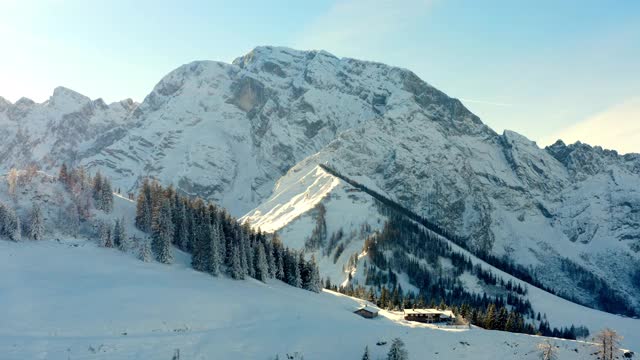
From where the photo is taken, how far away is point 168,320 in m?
89.8

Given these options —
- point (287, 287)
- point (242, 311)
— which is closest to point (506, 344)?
point (242, 311)

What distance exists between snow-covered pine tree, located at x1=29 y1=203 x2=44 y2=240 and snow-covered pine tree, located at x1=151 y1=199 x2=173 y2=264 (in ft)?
70.7

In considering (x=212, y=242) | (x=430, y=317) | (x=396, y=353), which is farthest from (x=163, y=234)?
(x=396, y=353)

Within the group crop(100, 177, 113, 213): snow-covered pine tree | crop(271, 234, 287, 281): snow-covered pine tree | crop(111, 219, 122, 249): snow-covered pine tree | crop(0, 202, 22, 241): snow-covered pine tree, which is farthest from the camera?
crop(271, 234, 287, 281): snow-covered pine tree

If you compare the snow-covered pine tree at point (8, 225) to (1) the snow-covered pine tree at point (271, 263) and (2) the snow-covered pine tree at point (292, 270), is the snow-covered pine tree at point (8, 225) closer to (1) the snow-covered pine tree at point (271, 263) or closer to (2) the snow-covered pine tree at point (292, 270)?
(1) the snow-covered pine tree at point (271, 263)

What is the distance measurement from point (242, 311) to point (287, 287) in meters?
31.0

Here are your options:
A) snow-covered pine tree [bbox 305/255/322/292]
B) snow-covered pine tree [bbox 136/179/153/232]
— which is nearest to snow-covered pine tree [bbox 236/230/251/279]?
snow-covered pine tree [bbox 305/255/322/292]

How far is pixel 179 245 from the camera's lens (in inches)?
5305

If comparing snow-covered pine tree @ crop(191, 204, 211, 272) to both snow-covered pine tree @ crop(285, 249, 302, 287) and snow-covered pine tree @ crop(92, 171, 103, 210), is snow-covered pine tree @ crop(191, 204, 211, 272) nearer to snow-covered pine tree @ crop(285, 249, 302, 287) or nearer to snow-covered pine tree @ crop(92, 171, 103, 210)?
snow-covered pine tree @ crop(285, 249, 302, 287)

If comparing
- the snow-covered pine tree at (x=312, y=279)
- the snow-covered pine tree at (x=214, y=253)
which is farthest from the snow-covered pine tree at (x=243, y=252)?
the snow-covered pine tree at (x=312, y=279)

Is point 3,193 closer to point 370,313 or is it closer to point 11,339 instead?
point 11,339

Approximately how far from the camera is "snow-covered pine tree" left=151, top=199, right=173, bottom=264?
402ft

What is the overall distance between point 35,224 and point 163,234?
24284mm

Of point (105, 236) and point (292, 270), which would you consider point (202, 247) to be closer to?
point (105, 236)
